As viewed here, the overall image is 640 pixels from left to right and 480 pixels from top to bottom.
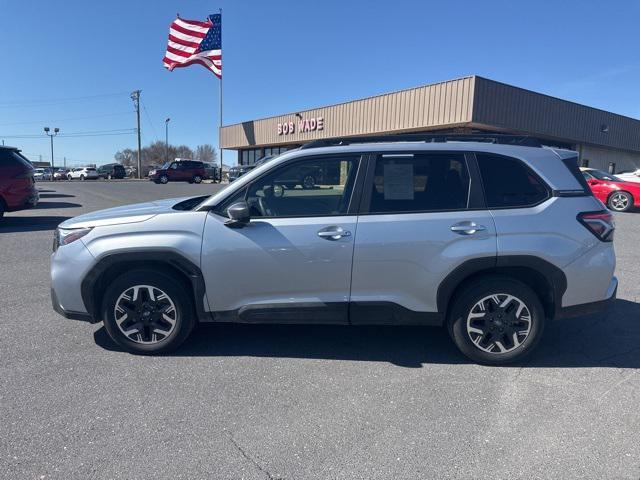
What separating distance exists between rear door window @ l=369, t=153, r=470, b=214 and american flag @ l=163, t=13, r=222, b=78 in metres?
30.3

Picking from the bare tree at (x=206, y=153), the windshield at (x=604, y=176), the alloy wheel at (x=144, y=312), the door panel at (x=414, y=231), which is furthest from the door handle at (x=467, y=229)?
the bare tree at (x=206, y=153)

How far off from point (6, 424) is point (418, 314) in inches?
115

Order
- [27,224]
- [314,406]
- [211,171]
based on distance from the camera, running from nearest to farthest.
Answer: [314,406] → [27,224] → [211,171]

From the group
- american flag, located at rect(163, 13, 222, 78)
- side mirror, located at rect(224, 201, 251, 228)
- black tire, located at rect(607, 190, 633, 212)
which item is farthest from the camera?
american flag, located at rect(163, 13, 222, 78)

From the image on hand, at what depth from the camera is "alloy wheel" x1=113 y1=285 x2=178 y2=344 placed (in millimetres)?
3604

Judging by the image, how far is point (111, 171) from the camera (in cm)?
5250

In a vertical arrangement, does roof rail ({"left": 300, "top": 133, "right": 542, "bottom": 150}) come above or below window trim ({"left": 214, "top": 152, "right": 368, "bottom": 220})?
above

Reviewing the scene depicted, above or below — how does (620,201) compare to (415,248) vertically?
above

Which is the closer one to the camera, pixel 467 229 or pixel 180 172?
pixel 467 229

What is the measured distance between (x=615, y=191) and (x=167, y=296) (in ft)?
56.5

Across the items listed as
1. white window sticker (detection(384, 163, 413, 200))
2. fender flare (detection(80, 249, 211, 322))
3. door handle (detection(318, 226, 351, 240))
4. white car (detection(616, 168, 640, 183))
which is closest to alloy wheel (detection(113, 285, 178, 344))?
fender flare (detection(80, 249, 211, 322))

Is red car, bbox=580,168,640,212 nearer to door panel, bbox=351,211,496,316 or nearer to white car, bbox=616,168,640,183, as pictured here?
white car, bbox=616,168,640,183

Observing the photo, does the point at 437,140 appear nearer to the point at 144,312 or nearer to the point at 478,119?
the point at 144,312

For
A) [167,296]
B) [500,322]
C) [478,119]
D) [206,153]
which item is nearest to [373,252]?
[500,322]
